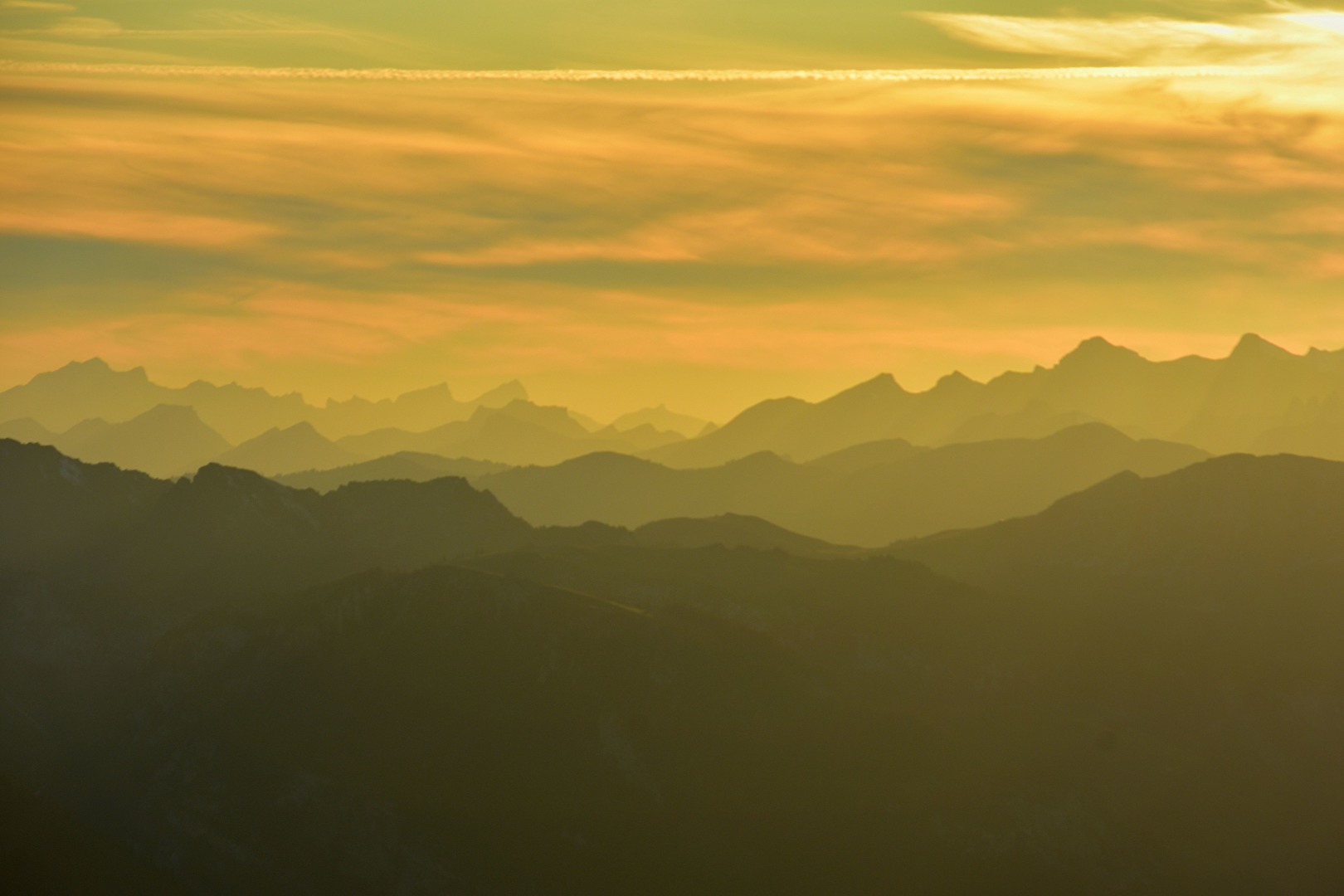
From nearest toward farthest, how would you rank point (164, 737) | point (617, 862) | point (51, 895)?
point (51, 895) → point (617, 862) → point (164, 737)

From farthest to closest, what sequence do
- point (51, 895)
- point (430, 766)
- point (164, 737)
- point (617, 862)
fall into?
point (164, 737), point (430, 766), point (617, 862), point (51, 895)

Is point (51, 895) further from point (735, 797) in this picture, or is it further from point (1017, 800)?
point (1017, 800)

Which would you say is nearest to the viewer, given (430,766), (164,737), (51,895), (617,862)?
(51,895)

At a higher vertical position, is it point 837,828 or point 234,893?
point 837,828

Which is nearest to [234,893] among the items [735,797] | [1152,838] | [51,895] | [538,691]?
[51,895]

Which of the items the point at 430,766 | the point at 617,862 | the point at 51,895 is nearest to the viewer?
the point at 51,895

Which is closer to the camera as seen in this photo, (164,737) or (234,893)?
(234,893)

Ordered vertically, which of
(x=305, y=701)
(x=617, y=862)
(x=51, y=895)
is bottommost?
(x=51, y=895)

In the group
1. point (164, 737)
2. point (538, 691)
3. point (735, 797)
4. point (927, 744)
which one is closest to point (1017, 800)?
point (927, 744)

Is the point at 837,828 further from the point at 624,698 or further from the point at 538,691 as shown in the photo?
the point at 538,691
